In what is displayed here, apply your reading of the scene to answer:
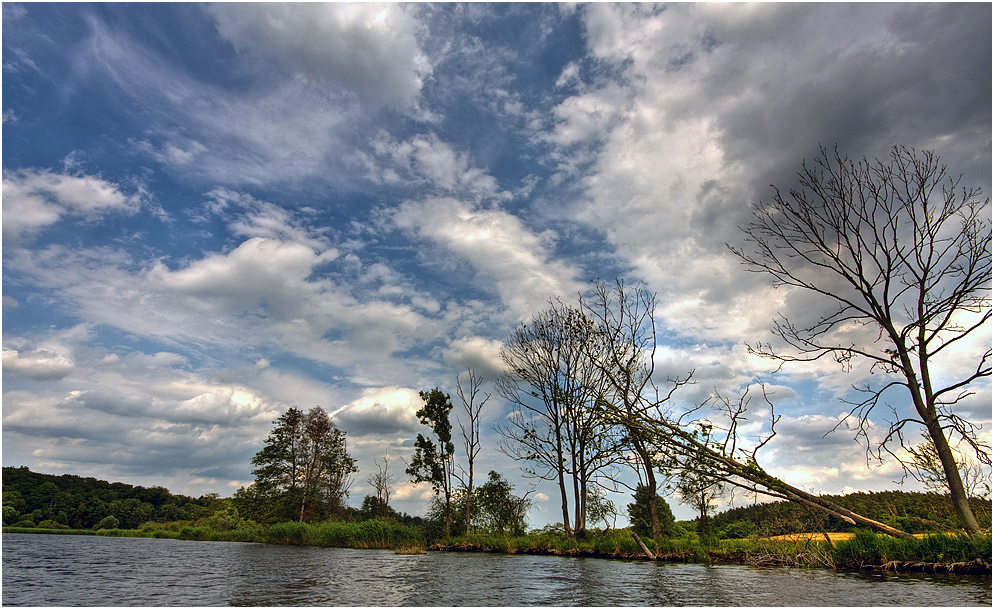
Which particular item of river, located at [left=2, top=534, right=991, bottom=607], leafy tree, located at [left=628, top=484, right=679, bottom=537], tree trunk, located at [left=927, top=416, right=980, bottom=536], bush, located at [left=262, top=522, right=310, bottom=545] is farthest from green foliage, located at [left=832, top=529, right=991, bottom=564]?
bush, located at [left=262, top=522, right=310, bottom=545]

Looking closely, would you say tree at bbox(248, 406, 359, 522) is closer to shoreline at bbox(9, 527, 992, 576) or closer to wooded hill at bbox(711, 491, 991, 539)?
shoreline at bbox(9, 527, 992, 576)

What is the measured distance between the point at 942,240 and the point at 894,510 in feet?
19.9

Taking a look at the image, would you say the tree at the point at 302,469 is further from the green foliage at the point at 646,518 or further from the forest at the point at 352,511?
the green foliage at the point at 646,518

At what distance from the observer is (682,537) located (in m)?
19.2

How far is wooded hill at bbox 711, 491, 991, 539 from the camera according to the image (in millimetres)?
9484

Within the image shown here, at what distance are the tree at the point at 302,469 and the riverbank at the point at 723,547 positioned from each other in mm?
7790

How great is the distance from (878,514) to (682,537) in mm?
10155

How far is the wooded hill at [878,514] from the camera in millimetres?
9484

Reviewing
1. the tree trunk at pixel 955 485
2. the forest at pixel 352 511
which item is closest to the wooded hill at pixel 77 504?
the forest at pixel 352 511

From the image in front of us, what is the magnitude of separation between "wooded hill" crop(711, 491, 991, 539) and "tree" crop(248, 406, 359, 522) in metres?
46.0

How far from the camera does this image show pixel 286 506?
46.6 m

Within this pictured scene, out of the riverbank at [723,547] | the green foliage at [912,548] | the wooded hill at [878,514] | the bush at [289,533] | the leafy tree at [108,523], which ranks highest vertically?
the wooded hill at [878,514]

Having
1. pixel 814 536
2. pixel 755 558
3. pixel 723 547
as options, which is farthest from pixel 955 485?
pixel 723 547

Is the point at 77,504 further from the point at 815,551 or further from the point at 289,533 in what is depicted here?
the point at 815,551
